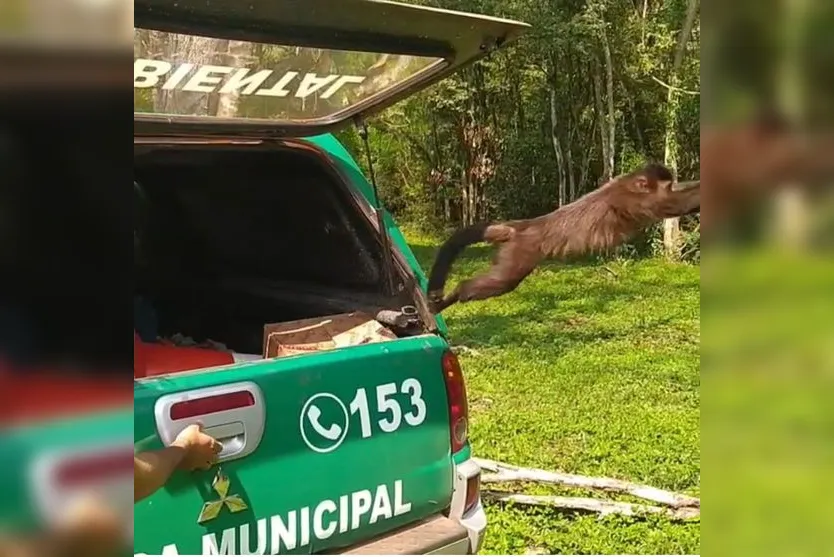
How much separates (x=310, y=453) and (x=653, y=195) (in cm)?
147

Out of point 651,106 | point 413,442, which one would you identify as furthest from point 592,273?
point 413,442

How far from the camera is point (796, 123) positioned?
92 cm

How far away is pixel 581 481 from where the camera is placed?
431 cm

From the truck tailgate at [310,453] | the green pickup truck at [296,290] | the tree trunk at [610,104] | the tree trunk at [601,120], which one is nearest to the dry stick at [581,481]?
the green pickup truck at [296,290]

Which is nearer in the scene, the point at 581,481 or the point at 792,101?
the point at 792,101

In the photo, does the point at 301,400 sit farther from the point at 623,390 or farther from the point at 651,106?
the point at 651,106

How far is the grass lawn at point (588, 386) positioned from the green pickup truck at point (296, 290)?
1.25 m

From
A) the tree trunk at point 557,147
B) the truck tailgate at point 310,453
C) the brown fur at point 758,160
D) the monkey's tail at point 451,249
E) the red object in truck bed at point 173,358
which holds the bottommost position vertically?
the truck tailgate at point 310,453

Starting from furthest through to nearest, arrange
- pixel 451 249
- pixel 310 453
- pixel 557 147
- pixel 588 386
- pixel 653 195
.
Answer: pixel 557 147 < pixel 588 386 < pixel 451 249 < pixel 653 195 < pixel 310 453

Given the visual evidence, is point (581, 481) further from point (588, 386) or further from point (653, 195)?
point (653, 195)

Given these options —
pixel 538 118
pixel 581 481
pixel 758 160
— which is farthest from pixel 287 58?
pixel 538 118

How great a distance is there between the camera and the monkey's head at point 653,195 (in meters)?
2.65

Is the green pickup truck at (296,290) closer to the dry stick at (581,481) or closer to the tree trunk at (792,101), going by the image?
the tree trunk at (792,101)

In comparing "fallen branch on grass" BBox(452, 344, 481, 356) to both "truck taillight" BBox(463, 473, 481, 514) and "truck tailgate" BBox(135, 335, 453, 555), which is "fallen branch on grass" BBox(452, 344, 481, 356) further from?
"truck tailgate" BBox(135, 335, 453, 555)
